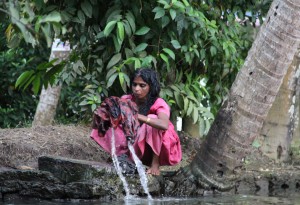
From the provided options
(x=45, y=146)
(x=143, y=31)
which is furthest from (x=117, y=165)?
(x=143, y=31)

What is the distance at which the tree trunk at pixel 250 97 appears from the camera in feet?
20.1

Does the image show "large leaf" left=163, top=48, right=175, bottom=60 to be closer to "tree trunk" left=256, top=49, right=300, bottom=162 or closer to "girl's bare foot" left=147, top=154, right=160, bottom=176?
"girl's bare foot" left=147, top=154, right=160, bottom=176

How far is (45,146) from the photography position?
7.46 m

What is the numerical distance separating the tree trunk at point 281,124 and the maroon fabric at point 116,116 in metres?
2.95

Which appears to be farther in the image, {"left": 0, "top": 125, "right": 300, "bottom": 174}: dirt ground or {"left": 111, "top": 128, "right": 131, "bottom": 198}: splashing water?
{"left": 0, "top": 125, "right": 300, "bottom": 174}: dirt ground

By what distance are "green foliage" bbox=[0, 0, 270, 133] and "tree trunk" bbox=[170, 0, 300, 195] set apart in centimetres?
116

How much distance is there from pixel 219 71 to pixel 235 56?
281 millimetres

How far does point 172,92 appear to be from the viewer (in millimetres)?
7891

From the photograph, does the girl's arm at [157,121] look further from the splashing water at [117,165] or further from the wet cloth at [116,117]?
the splashing water at [117,165]

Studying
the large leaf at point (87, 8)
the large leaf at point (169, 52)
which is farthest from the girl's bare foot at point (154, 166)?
the large leaf at point (87, 8)

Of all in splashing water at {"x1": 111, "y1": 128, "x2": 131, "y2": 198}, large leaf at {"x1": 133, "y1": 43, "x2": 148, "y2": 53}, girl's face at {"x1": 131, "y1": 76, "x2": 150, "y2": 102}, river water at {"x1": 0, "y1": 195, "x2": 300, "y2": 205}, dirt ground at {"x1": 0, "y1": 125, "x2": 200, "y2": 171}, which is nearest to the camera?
river water at {"x1": 0, "y1": 195, "x2": 300, "y2": 205}

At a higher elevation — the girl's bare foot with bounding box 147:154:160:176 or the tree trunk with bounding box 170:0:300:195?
the tree trunk with bounding box 170:0:300:195

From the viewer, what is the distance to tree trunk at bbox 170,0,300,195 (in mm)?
6141

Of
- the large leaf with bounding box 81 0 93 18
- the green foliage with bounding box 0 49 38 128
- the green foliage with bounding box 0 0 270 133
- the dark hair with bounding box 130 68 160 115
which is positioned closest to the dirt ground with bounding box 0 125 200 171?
the green foliage with bounding box 0 0 270 133
